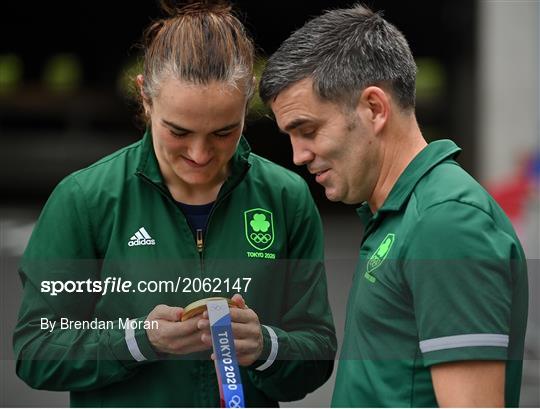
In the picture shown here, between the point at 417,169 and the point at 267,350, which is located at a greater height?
the point at 417,169

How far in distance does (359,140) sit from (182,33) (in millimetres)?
438

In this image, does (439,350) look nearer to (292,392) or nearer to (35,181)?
(292,392)

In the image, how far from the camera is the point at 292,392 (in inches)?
83.0

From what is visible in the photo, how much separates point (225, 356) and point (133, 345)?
22 cm

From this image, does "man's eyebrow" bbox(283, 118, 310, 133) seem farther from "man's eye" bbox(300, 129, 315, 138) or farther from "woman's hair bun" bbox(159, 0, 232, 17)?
"woman's hair bun" bbox(159, 0, 232, 17)

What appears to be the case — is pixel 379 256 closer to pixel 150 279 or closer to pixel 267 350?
pixel 267 350

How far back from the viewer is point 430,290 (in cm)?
152

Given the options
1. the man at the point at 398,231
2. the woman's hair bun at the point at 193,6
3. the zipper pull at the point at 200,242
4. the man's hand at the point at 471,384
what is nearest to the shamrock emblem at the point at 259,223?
the zipper pull at the point at 200,242

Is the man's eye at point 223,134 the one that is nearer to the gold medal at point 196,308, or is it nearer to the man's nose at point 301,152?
the man's nose at point 301,152

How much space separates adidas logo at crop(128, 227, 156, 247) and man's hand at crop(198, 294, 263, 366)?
22 cm

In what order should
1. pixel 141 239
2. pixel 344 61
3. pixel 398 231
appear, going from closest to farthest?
pixel 398 231 < pixel 344 61 < pixel 141 239

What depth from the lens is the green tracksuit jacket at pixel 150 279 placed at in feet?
6.40

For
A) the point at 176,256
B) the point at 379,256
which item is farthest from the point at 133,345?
the point at 379,256

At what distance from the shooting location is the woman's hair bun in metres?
1.96
